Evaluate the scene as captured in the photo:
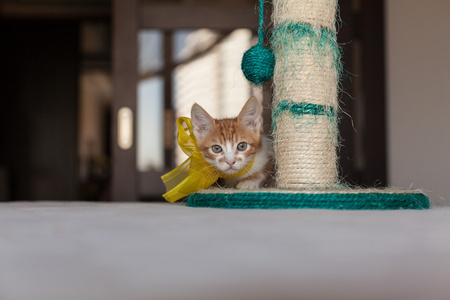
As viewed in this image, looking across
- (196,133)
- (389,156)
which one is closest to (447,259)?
(196,133)

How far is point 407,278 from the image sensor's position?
1.57 feet

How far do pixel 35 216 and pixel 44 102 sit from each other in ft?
13.7

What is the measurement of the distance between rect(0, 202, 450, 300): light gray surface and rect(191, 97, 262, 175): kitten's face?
0.48m

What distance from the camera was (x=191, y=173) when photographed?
3.01ft

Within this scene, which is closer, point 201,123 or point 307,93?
point 307,93

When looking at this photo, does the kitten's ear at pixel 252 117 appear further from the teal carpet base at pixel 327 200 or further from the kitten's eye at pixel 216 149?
the teal carpet base at pixel 327 200

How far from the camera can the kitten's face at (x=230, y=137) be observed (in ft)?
3.22

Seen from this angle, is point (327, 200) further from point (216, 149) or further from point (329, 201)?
point (216, 149)

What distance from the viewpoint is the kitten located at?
99 cm

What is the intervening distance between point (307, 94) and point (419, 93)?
1270 mm

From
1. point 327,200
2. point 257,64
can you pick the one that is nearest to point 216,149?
point 257,64

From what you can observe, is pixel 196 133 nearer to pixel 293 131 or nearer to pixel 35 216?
pixel 293 131

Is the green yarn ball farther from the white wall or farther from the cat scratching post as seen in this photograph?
the white wall

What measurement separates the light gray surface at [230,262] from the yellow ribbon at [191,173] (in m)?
0.39
